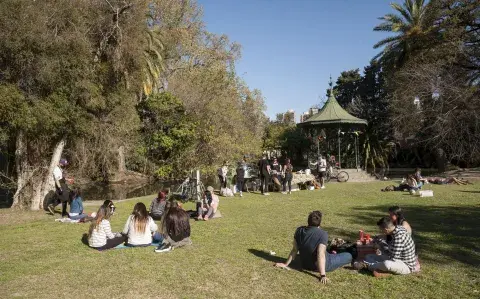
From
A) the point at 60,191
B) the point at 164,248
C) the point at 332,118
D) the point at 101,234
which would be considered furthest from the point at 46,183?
the point at 332,118

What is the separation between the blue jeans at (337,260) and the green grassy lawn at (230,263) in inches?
4.7

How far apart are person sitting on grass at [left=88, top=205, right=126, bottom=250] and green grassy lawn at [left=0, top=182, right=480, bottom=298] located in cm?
23

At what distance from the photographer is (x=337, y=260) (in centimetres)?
623

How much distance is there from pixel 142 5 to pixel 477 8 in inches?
772

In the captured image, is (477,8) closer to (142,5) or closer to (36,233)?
(142,5)

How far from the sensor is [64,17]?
12.9m

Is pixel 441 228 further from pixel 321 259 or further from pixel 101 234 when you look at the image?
pixel 101 234

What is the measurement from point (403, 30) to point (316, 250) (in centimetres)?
2764

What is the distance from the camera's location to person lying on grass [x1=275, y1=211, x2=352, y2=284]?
5941mm

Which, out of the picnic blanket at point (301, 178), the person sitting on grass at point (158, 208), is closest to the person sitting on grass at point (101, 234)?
the person sitting on grass at point (158, 208)

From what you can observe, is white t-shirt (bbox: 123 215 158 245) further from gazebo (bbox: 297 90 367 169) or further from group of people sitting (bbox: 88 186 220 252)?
gazebo (bbox: 297 90 367 169)

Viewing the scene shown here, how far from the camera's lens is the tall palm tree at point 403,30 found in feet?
90.7

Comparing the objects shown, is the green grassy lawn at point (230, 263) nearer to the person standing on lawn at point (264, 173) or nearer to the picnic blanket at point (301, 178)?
the person standing on lawn at point (264, 173)

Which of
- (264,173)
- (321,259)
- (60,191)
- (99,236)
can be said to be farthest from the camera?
(264,173)
